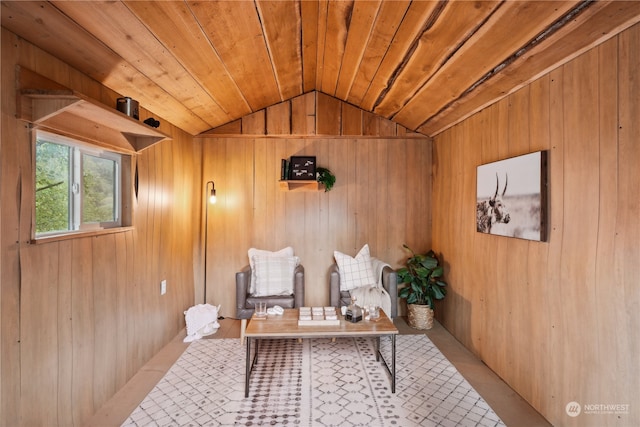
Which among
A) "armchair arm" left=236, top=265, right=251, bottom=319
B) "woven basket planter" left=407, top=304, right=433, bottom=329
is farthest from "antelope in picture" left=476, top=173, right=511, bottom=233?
"armchair arm" left=236, top=265, right=251, bottom=319

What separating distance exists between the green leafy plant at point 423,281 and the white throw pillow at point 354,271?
392mm

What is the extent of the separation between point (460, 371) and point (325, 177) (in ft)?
8.00

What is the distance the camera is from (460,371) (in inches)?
104

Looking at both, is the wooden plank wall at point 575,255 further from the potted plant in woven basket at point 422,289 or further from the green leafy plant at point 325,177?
the green leafy plant at point 325,177

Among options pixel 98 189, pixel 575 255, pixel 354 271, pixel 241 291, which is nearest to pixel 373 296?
pixel 354 271

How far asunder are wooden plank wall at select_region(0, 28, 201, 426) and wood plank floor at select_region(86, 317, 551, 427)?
84 millimetres

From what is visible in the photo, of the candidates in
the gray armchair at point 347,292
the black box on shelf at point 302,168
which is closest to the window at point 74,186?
the black box on shelf at point 302,168

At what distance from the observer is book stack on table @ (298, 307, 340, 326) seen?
8.11 ft

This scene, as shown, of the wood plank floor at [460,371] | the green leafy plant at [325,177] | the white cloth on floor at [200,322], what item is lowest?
the wood plank floor at [460,371]

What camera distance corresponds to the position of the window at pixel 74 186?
179 cm

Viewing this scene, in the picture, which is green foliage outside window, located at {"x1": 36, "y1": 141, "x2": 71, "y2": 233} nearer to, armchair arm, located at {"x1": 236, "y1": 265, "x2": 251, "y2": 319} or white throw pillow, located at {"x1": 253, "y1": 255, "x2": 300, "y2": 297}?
armchair arm, located at {"x1": 236, "y1": 265, "x2": 251, "y2": 319}

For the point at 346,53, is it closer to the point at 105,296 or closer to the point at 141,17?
the point at 141,17

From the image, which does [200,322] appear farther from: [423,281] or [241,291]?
[423,281]

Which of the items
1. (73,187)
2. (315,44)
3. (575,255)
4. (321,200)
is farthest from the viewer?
(321,200)
